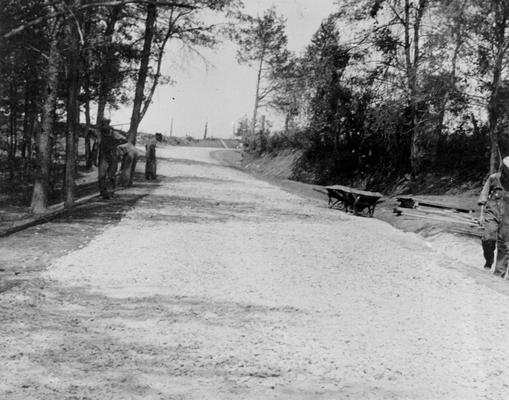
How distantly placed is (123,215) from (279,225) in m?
3.53

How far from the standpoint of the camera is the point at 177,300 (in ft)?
21.5

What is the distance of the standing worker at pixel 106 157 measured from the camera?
55.2ft

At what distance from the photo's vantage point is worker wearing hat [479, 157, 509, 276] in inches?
381

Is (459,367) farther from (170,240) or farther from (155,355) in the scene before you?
(170,240)

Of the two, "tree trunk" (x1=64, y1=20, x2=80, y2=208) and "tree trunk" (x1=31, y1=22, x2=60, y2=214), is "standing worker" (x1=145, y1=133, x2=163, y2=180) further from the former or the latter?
"tree trunk" (x1=31, y1=22, x2=60, y2=214)

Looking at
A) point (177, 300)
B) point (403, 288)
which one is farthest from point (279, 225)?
point (177, 300)

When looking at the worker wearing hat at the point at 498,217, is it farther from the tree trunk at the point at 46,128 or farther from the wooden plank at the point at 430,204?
the tree trunk at the point at 46,128

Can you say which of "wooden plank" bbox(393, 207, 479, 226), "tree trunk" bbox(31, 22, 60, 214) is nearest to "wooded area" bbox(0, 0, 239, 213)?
"tree trunk" bbox(31, 22, 60, 214)

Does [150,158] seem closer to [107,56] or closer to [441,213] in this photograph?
[107,56]

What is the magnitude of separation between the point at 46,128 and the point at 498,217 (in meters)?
10.4

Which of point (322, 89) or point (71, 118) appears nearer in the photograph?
point (71, 118)

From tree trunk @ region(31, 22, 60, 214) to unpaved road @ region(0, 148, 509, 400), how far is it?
5.10 metres

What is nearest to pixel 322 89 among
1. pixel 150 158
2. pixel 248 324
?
pixel 150 158

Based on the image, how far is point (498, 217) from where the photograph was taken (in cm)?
1004
